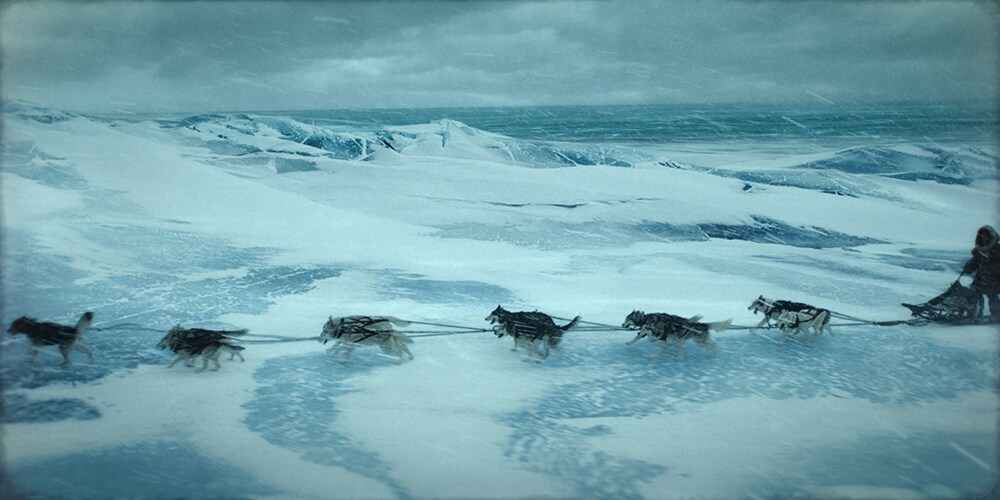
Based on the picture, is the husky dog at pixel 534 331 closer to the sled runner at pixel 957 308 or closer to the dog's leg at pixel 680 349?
the dog's leg at pixel 680 349

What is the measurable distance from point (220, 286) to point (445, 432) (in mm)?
3723

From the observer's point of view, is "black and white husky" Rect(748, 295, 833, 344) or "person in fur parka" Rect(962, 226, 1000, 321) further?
"person in fur parka" Rect(962, 226, 1000, 321)

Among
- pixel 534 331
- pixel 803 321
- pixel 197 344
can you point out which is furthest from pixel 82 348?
pixel 803 321

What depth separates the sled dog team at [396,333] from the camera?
4.22 metres

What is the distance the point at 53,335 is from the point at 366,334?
86.7 inches

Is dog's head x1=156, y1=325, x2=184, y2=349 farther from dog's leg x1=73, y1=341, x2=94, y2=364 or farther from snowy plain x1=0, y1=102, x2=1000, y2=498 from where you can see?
dog's leg x1=73, y1=341, x2=94, y2=364

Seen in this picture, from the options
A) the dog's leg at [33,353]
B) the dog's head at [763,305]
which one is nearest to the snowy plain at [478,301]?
the dog's leg at [33,353]

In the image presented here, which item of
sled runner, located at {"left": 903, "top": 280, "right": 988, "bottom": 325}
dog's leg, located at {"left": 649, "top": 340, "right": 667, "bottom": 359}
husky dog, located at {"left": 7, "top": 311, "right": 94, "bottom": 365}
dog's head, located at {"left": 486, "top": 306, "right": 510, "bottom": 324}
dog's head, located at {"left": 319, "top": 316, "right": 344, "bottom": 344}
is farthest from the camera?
sled runner, located at {"left": 903, "top": 280, "right": 988, "bottom": 325}

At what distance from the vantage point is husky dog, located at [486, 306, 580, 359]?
4.56 meters

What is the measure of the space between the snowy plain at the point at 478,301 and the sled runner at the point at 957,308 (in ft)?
0.33

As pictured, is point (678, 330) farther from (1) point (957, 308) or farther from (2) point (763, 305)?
(1) point (957, 308)

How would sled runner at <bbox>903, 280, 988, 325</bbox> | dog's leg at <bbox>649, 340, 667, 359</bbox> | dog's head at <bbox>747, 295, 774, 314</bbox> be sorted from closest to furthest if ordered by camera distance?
dog's leg at <bbox>649, 340, 667, 359</bbox>, dog's head at <bbox>747, 295, 774, 314</bbox>, sled runner at <bbox>903, 280, 988, 325</bbox>

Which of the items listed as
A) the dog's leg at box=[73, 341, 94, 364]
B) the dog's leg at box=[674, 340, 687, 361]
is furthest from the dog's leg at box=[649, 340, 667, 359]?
the dog's leg at box=[73, 341, 94, 364]

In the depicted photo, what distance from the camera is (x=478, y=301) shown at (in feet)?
19.9
